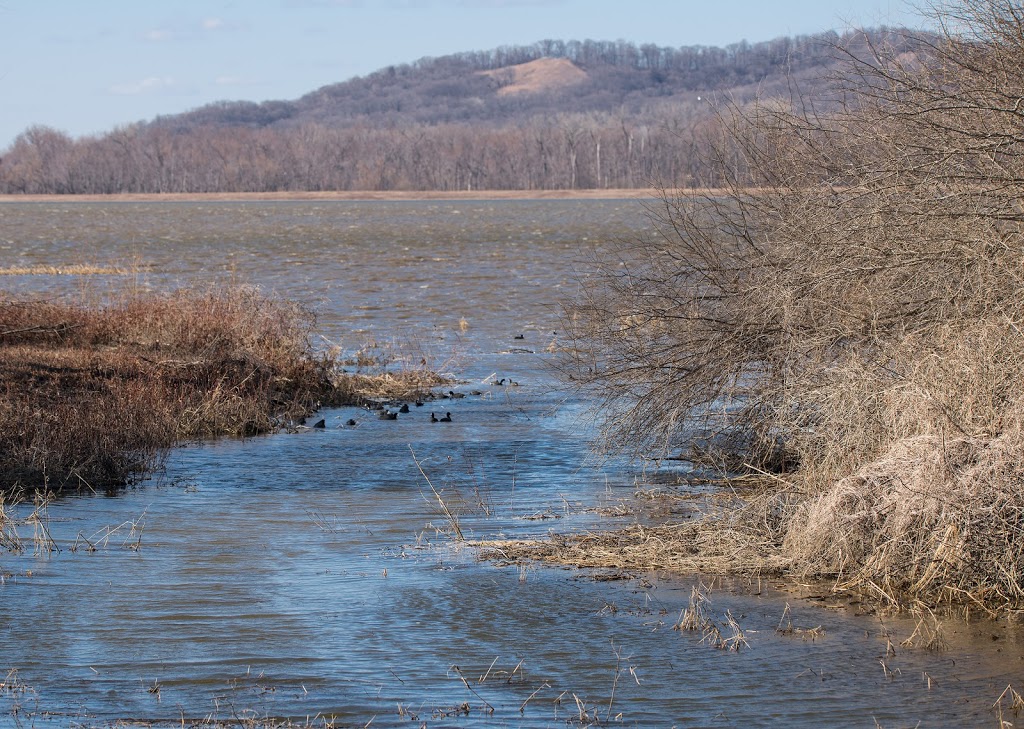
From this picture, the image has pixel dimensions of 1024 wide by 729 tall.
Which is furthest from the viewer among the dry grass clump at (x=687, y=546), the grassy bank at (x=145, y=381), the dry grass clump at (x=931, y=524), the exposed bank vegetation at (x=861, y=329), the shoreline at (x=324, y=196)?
the shoreline at (x=324, y=196)

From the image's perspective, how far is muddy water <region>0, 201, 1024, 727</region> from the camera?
600 cm

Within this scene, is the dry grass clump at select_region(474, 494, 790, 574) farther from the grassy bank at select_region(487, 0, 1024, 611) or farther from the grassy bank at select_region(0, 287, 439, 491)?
the grassy bank at select_region(0, 287, 439, 491)

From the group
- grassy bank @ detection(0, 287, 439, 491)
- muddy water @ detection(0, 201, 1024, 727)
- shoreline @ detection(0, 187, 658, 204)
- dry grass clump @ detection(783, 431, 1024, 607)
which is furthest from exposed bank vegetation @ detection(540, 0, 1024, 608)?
shoreline @ detection(0, 187, 658, 204)

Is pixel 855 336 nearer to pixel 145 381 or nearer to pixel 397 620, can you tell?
pixel 397 620

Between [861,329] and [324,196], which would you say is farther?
[324,196]

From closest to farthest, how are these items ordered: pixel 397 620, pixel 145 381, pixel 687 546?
pixel 397 620 → pixel 687 546 → pixel 145 381

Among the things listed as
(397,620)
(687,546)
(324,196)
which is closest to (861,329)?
(687,546)

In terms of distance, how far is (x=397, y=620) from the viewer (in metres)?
7.32

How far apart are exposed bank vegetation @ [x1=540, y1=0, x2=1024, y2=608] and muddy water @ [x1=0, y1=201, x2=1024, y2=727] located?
1.98ft

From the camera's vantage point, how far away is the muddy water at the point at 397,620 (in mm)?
6000

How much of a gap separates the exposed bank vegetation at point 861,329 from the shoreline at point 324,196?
135 m

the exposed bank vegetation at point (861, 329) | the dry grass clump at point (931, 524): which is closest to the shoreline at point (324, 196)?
the exposed bank vegetation at point (861, 329)

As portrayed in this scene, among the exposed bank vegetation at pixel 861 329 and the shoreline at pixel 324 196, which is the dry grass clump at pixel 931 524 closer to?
the exposed bank vegetation at pixel 861 329

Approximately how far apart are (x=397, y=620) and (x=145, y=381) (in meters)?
8.27
